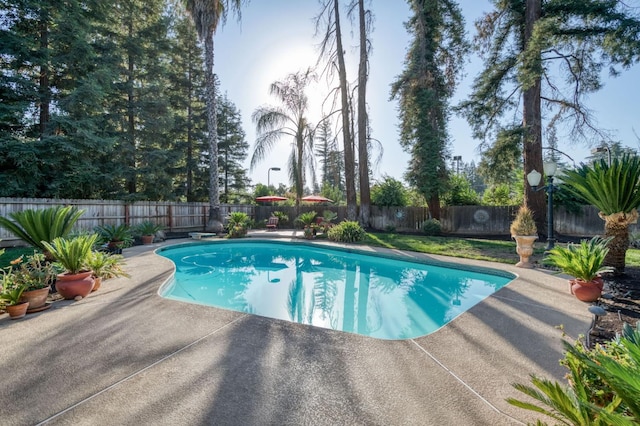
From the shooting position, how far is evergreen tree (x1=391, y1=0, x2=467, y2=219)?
1313 centimetres

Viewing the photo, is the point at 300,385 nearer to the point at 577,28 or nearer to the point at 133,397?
the point at 133,397

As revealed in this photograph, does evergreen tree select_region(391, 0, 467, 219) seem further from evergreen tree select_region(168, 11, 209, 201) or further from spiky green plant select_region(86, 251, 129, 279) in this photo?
evergreen tree select_region(168, 11, 209, 201)

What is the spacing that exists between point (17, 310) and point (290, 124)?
14504 mm

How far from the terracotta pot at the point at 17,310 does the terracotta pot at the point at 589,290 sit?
757 centimetres

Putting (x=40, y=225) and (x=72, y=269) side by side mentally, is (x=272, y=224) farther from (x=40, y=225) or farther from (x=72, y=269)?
(x=72, y=269)

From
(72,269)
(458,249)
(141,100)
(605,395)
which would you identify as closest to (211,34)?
(141,100)

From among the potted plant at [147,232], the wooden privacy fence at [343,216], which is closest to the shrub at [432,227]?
the wooden privacy fence at [343,216]

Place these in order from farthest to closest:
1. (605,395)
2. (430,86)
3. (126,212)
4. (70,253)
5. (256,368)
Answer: (430,86)
(126,212)
(70,253)
(256,368)
(605,395)

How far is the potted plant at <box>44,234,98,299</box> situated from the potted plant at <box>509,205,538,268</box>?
8.16 meters

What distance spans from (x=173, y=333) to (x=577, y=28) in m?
13.1

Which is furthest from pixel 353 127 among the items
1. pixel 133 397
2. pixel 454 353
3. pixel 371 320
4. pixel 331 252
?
pixel 133 397

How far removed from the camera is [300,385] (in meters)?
2.11

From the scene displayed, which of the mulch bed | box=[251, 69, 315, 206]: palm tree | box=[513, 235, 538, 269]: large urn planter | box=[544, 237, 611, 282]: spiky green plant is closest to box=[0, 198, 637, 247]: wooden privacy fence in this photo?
box=[251, 69, 315, 206]: palm tree

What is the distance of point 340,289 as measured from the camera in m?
6.00
